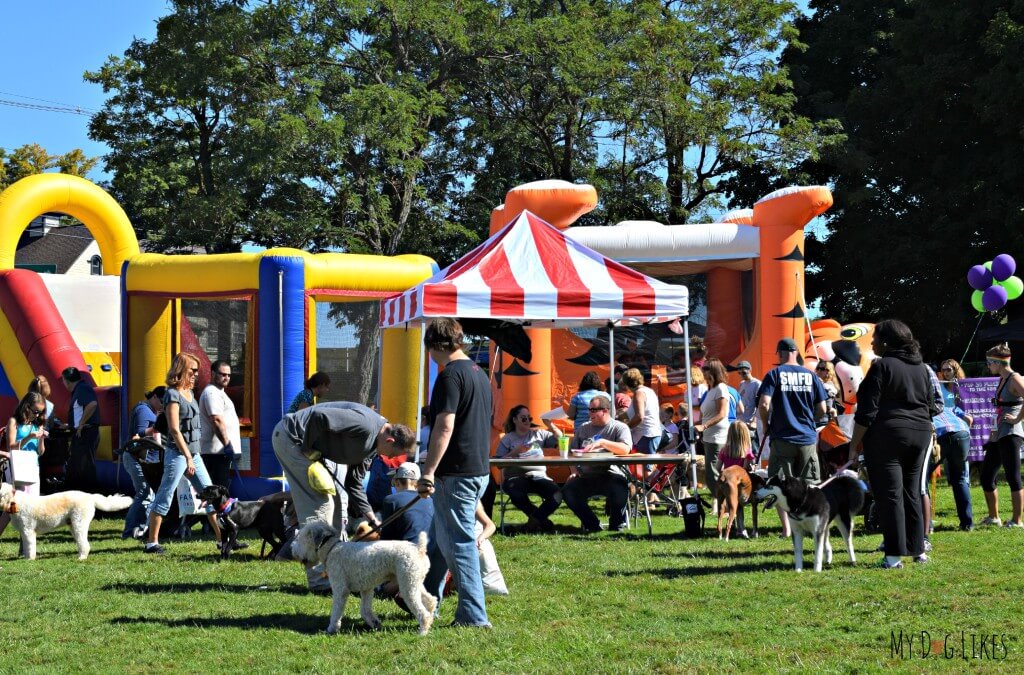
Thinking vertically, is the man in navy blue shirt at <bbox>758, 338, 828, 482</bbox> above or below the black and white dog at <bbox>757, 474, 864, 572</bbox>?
above

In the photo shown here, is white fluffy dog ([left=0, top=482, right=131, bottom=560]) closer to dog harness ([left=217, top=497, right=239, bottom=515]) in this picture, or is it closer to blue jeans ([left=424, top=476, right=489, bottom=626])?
dog harness ([left=217, top=497, right=239, bottom=515])

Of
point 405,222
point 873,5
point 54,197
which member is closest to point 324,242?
point 405,222

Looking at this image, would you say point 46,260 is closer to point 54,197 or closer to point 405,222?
point 405,222

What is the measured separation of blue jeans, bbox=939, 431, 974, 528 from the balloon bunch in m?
6.59

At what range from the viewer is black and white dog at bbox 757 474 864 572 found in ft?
22.6

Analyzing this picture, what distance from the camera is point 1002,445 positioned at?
28.6ft

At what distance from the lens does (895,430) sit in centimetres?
678

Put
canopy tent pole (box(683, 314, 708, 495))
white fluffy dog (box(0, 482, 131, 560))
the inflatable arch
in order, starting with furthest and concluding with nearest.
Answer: the inflatable arch → canopy tent pole (box(683, 314, 708, 495)) → white fluffy dog (box(0, 482, 131, 560))

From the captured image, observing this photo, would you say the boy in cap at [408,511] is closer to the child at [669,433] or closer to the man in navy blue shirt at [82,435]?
the child at [669,433]

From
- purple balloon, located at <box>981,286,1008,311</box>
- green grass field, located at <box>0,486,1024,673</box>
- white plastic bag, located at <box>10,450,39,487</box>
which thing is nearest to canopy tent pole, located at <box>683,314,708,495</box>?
green grass field, located at <box>0,486,1024,673</box>

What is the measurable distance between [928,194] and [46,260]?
3198 centimetres

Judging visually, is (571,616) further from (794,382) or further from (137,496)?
(137,496)

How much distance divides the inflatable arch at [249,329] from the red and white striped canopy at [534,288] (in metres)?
0.94

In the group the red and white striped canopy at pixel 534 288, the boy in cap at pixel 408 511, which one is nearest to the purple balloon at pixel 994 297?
the red and white striped canopy at pixel 534 288
